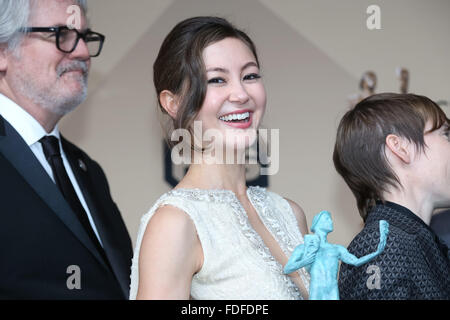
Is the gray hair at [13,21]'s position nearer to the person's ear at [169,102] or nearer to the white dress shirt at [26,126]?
the white dress shirt at [26,126]

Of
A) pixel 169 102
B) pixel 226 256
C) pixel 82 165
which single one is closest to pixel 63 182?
pixel 82 165

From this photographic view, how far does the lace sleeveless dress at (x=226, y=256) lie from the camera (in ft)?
4.00

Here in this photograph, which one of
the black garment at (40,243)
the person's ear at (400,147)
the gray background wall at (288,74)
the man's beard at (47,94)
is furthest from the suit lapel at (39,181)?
the gray background wall at (288,74)

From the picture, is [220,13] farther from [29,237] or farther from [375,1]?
[29,237]

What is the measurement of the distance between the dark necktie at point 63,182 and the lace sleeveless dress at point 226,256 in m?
0.33

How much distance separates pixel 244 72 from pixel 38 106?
0.66 meters

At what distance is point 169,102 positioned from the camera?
4.54 feet

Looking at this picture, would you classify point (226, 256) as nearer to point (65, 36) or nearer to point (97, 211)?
point (97, 211)

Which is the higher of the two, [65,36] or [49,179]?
[65,36]

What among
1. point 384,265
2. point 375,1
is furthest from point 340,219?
point 384,265

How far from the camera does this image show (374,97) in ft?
5.25

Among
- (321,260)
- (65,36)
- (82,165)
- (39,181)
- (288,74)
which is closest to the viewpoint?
(321,260)

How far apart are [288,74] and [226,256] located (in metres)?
1.72
